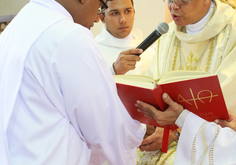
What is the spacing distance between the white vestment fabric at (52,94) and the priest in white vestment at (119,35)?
71.7 inches

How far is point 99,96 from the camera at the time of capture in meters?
1.44

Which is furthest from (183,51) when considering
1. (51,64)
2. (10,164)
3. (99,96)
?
(10,164)

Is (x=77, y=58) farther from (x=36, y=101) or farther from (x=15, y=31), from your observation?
(x=15, y=31)

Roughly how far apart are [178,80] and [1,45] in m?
1.06

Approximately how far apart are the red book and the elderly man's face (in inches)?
39.0

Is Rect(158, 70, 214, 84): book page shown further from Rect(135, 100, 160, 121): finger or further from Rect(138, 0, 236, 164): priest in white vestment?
Rect(138, 0, 236, 164): priest in white vestment

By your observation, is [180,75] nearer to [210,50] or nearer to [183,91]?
[183,91]

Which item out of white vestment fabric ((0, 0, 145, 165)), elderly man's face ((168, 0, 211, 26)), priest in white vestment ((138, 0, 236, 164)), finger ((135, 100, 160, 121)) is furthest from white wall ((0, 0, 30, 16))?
finger ((135, 100, 160, 121))

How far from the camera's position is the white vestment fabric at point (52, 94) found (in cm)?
129

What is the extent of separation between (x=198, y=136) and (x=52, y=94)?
94 cm

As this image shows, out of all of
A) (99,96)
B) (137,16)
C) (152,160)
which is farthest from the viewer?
(137,16)

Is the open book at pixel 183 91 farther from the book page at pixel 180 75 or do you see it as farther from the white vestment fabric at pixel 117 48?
the white vestment fabric at pixel 117 48

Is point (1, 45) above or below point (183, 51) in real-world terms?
above

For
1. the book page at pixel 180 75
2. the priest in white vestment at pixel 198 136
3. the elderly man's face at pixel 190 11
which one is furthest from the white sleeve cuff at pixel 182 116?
the elderly man's face at pixel 190 11
